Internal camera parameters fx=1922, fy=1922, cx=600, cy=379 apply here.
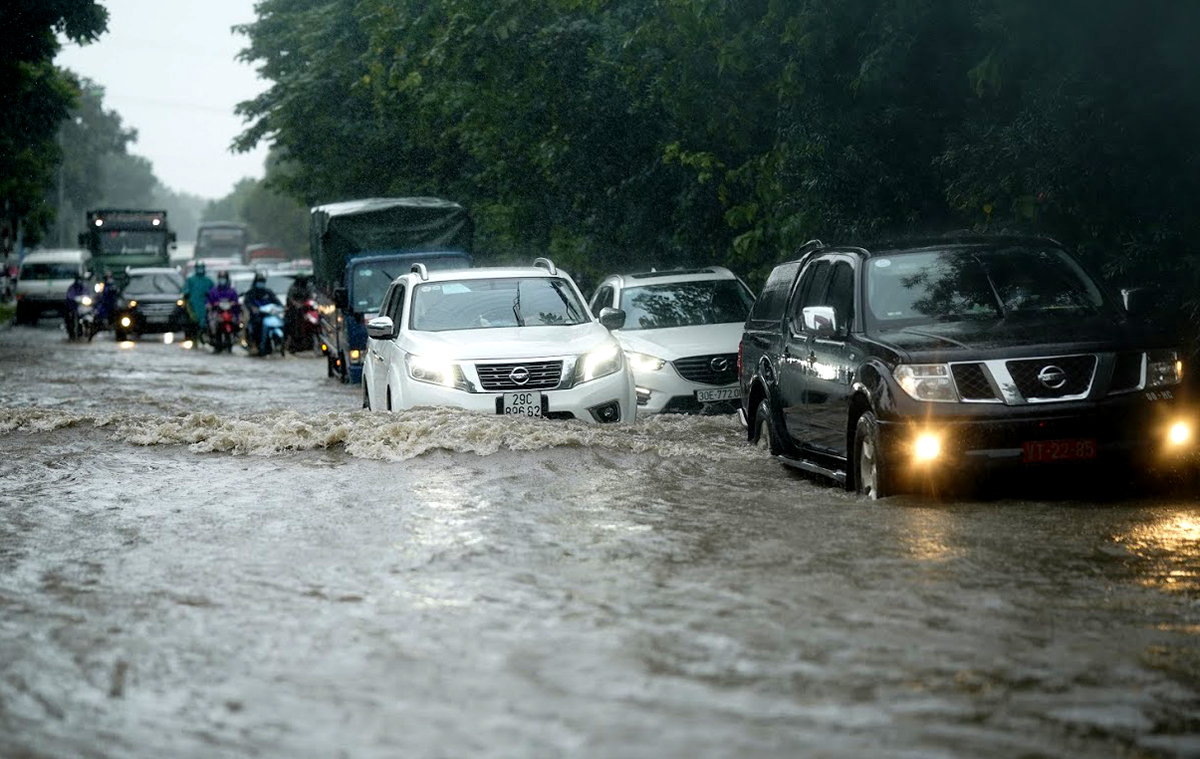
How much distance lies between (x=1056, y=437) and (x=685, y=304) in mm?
9974

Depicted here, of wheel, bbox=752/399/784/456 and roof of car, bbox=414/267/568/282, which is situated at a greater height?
roof of car, bbox=414/267/568/282

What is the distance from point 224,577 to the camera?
29.2 ft

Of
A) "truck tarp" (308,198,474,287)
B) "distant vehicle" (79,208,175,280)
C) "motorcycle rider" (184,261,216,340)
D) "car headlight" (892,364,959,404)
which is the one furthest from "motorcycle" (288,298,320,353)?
"car headlight" (892,364,959,404)

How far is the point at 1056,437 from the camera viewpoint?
416 inches

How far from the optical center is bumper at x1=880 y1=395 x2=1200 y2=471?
10523mm

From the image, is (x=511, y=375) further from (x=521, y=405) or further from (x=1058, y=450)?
(x=1058, y=450)

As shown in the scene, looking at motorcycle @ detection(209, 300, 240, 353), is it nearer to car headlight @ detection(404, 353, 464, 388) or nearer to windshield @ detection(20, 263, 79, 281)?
windshield @ detection(20, 263, 79, 281)

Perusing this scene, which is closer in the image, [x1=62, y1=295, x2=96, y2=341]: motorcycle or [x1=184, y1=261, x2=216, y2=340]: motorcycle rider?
[x1=184, y1=261, x2=216, y2=340]: motorcycle rider

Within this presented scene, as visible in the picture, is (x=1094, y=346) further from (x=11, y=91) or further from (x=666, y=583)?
(x=11, y=91)

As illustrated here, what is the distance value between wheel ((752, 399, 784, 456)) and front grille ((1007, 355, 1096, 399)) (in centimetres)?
304

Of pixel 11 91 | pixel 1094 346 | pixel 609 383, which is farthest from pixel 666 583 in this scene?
pixel 11 91

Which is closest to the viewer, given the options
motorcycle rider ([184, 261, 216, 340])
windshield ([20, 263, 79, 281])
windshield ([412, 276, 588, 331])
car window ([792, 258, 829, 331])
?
car window ([792, 258, 829, 331])

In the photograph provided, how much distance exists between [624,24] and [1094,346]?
17.8 metres

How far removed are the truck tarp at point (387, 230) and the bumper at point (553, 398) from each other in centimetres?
1525
